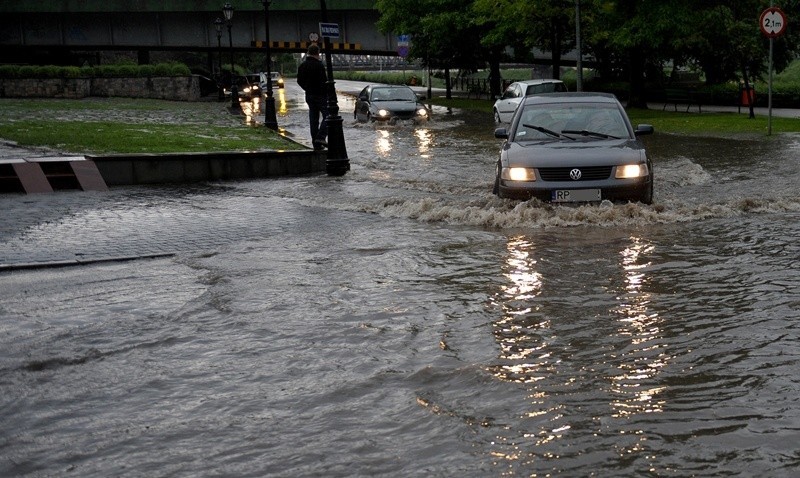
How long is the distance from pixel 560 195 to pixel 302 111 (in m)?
39.1

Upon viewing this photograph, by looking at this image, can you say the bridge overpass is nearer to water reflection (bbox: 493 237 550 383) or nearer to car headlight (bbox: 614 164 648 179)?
car headlight (bbox: 614 164 648 179)

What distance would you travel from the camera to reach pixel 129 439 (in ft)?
19.0

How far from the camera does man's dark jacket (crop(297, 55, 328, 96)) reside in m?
22.7

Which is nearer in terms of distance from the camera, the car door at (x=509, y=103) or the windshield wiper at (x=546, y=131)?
the windshield wiper at (x=546, y=131)

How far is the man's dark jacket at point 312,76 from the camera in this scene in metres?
22.7

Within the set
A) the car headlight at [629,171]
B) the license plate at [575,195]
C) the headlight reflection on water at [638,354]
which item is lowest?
the headlight reflection on water at [638,354]

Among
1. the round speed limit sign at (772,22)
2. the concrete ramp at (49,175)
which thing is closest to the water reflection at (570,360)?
the concrete ramp at (49,175)

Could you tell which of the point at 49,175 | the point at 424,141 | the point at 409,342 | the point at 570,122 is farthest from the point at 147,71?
the point at 409,342

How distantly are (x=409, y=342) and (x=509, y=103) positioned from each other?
1139 inches

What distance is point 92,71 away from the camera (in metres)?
62.8

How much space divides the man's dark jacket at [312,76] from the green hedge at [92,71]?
40994 mm

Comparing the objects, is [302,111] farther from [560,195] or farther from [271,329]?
[271,329]

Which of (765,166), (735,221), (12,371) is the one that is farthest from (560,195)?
(765,166)

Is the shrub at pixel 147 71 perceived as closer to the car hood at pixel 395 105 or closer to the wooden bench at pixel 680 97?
the wooden bench at pixel 680 97
